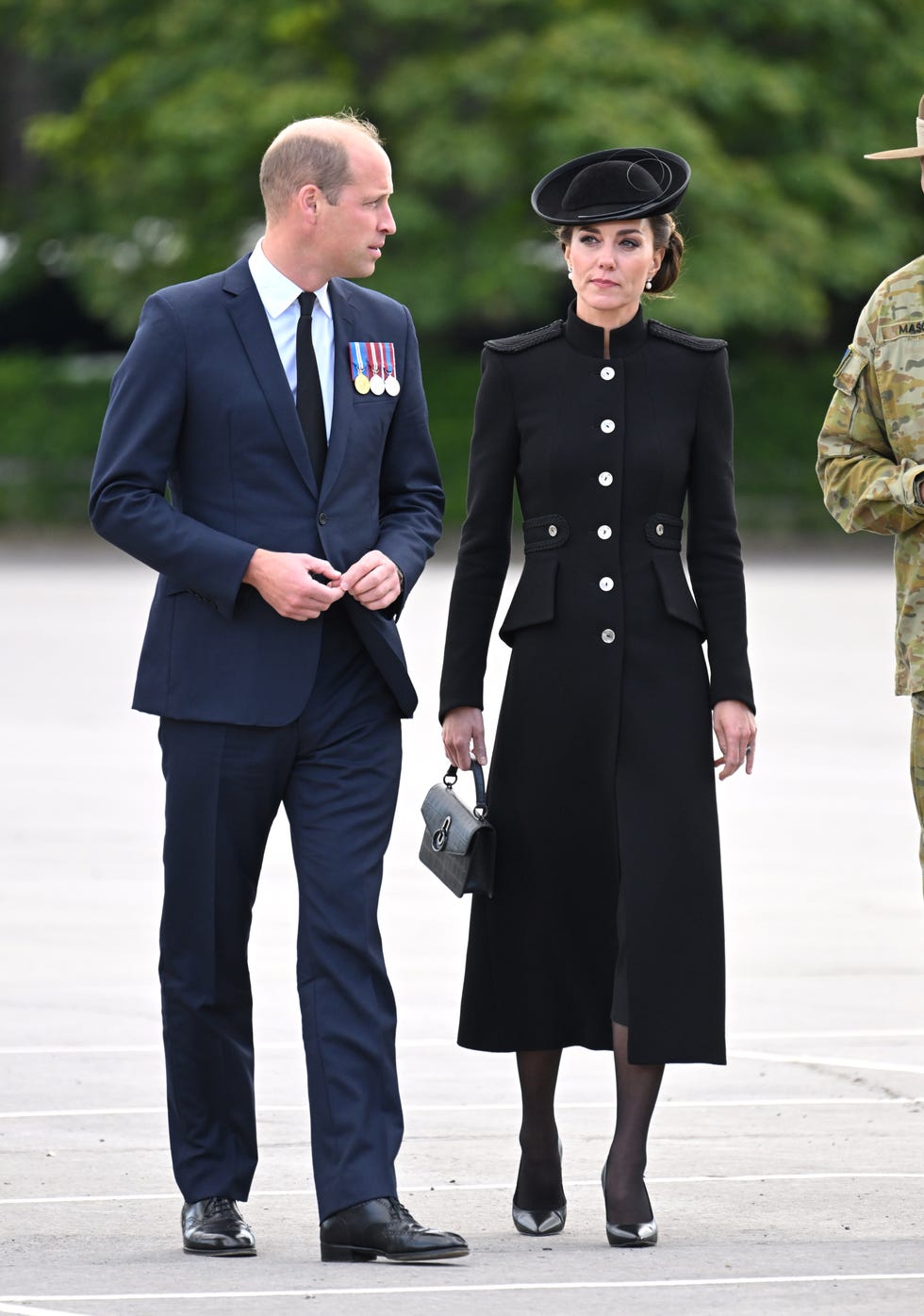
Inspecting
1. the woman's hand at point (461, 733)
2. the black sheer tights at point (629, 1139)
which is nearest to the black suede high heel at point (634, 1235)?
the black sheer tights at point (629, 1139)

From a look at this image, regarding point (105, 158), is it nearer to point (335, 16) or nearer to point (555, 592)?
point (335, 16)

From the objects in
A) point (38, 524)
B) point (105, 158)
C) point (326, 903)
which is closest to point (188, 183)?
point (105, 158)

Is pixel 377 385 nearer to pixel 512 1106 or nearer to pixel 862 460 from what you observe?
pixel 862 460

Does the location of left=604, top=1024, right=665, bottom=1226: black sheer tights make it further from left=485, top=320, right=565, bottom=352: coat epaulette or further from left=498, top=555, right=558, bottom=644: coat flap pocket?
left=485, top=320, right=565, bottom=352: coat epaulette

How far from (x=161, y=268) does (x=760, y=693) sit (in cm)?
2515

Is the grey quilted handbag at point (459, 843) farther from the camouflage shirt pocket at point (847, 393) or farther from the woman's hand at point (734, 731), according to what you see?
the camouflage shirt pocket at point (847, 393)

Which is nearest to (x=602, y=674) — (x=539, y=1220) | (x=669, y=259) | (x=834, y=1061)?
(x=669, y=259)

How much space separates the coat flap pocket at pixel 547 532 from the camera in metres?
5.25

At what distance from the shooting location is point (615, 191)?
523cm

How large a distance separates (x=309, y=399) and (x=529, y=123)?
1238 inches

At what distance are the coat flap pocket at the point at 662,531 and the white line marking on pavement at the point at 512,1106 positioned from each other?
1706 mm

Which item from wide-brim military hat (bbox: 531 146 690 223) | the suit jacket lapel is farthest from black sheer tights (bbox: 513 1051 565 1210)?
wide-brim military hat (bbox: 531 146 690 223)

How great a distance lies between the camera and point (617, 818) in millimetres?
5176

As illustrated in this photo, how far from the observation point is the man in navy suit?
4.98 metres
